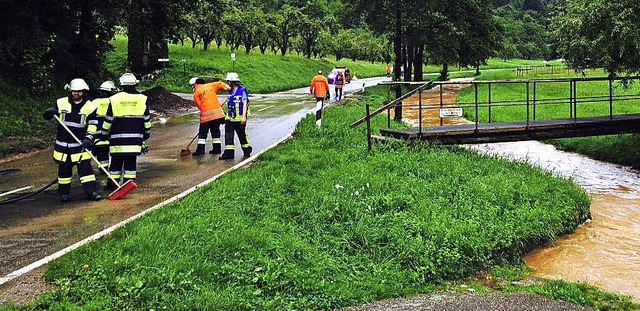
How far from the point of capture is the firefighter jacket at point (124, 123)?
9.06 metres

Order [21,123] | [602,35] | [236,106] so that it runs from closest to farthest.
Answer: [236,106], [602,35], [21,123]

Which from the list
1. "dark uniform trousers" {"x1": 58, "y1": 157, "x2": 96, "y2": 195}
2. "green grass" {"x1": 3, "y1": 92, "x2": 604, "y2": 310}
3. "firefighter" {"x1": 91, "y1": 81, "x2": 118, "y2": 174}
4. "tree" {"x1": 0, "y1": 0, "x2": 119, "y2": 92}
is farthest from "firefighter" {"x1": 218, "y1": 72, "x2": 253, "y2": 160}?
Answer: "tree" {"x1": 0, "y1": 0, "x2": 119, "y2": 92}

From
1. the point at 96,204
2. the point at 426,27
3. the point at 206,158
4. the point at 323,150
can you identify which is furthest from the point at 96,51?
the point at 426,27

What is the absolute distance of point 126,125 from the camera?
359 inches

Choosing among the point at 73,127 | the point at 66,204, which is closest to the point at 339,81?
the point at 73,127

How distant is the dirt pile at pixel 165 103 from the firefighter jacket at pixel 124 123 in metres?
13.4

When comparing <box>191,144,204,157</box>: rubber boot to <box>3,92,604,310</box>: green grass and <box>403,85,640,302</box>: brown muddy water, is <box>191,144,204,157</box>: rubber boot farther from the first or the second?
<box>403,85,640,302</box>: brown muddy water

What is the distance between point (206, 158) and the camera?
1243cm

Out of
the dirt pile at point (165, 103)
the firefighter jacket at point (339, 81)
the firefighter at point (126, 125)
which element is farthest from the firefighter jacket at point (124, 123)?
the firefighter jacket at point (339, 81)

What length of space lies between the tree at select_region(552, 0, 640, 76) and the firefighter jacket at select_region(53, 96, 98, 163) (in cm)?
1236

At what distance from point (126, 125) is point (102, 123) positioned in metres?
0.46

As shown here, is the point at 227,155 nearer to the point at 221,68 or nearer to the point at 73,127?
the point at 73,127

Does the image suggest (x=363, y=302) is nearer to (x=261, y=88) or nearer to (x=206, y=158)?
(x=206, y=158)

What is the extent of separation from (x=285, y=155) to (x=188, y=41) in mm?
47777
